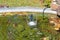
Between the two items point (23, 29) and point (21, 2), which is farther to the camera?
point (21, 2)

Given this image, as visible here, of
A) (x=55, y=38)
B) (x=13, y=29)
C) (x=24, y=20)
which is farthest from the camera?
(x=24, y=20)

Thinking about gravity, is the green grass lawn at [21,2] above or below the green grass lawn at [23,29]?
above

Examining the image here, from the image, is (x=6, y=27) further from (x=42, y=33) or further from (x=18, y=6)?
(x=18, y=6)

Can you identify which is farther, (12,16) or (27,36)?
(12,16)

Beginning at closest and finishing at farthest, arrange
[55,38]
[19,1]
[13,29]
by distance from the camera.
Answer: [55,38] → [13,29] → [19,1]

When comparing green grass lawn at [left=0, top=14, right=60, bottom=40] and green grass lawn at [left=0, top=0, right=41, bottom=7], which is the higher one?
green grass lawn at [left=0, top=0, right=41, bottom=7]

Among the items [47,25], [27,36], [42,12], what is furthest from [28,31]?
[42,12]

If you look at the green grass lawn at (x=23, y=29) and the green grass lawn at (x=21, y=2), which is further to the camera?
the green grass lawn at (x=21, y=2)

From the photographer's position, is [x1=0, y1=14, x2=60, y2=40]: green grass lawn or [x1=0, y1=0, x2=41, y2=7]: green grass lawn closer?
[x1=0, y1=14, x2=60, y2=40]: green grass lawn
